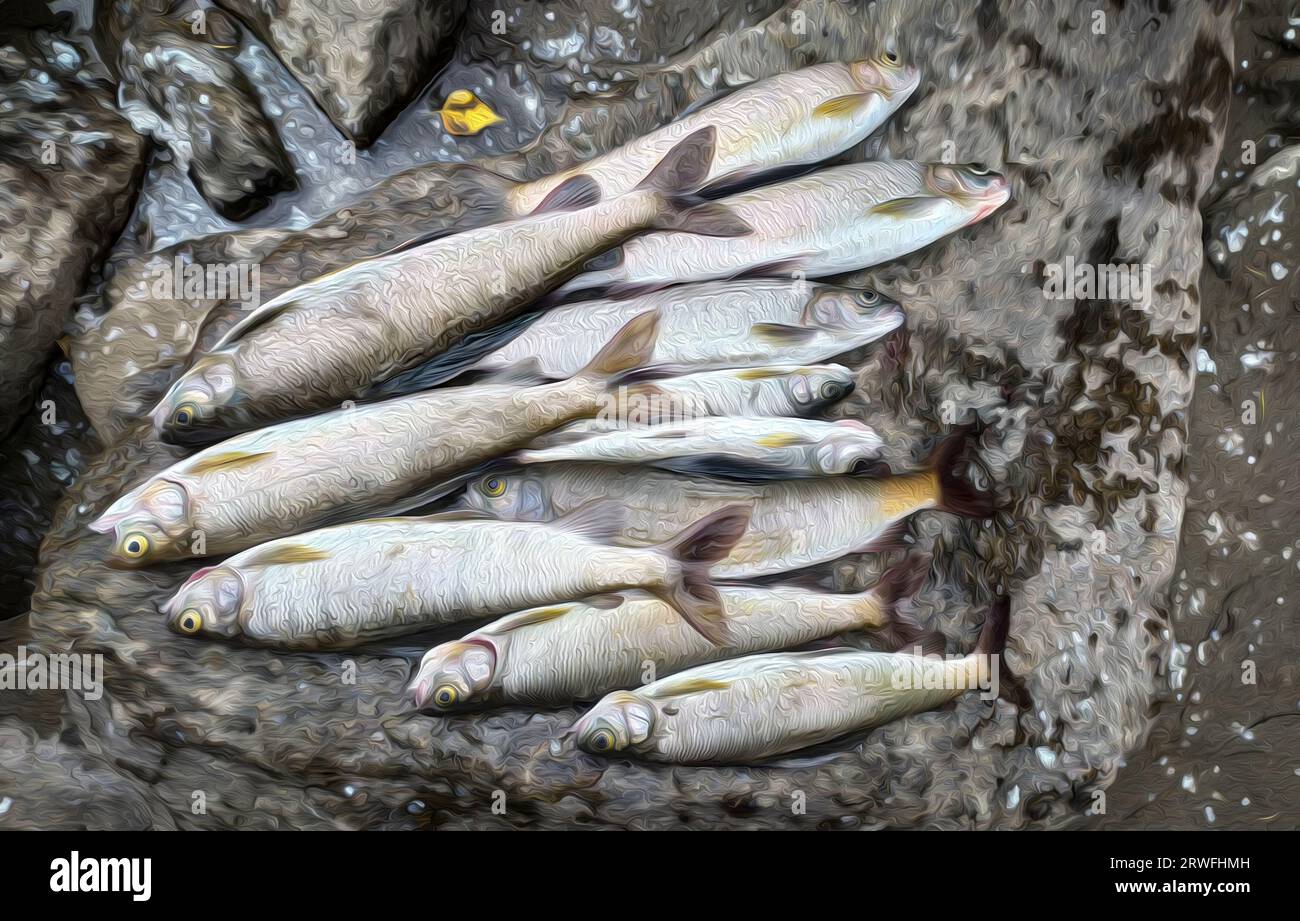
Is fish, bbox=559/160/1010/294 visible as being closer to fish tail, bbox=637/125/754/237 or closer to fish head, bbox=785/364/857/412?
fish tail, bbox=637/125/754/237

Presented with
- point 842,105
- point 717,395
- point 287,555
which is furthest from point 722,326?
point 287,555

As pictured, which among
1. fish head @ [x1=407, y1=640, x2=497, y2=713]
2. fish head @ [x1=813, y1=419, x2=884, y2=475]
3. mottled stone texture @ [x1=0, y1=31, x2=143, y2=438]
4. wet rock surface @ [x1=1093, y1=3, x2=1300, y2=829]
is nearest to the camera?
fish head @ [x1=407, y1=640, x2=497, y2=713]

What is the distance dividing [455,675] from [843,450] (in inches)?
42.0

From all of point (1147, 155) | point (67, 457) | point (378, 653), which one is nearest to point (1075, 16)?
point (1147, 155)

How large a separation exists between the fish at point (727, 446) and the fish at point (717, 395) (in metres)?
0.02

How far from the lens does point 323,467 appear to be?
195cm

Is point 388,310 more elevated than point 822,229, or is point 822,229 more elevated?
point 822,229

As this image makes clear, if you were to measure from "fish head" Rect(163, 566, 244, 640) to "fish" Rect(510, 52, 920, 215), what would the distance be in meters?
1.15

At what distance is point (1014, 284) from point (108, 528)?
232 centimetres

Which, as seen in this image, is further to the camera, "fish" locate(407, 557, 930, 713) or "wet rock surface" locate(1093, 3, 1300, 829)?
"wet rock surface" locate(1093, 3, 1300, 829)

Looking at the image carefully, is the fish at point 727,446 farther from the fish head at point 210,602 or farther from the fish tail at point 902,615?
the fish head at point 210,602

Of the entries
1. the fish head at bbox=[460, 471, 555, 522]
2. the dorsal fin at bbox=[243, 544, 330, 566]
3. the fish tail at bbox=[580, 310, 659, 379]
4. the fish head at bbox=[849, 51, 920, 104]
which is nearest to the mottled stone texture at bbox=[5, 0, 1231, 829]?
the fish head at bbox=[849, 51, 920, 104]

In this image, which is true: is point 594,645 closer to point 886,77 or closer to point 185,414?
point 185,414

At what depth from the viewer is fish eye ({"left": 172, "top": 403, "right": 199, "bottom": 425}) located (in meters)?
1.94
